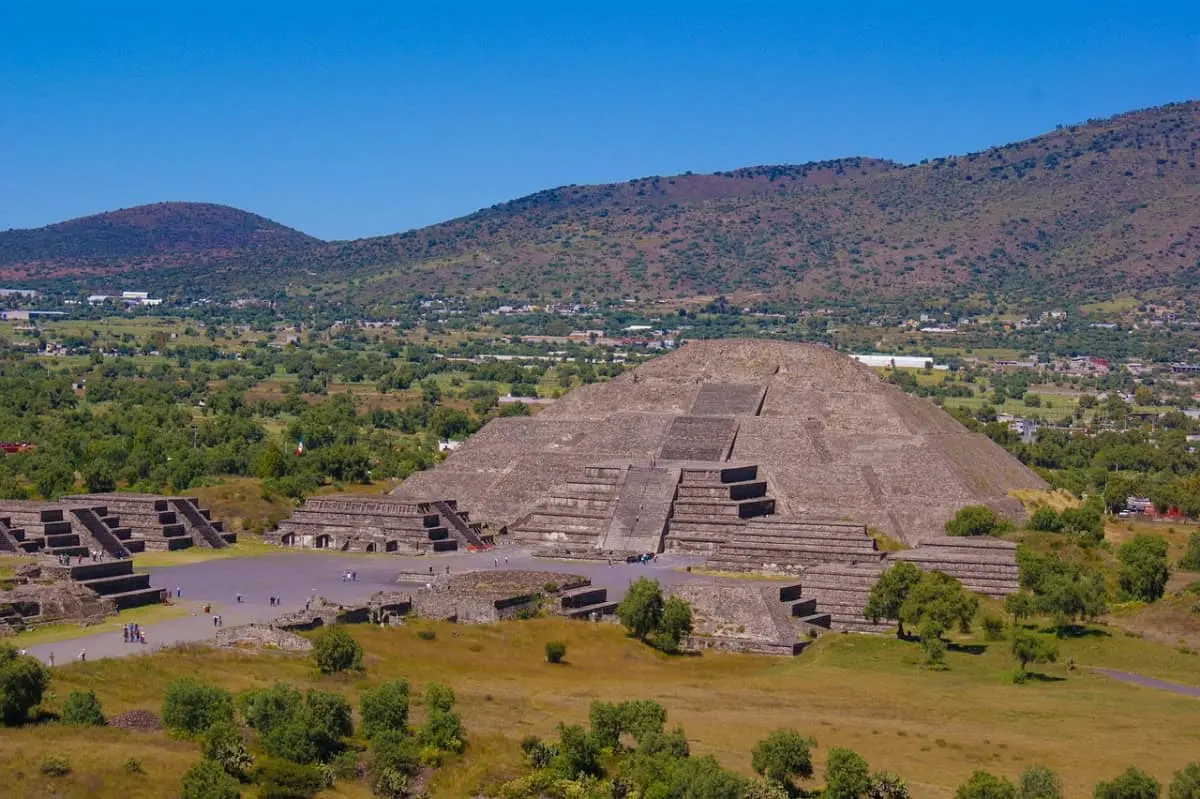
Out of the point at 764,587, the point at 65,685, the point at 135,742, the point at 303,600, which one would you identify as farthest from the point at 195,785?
the point at 764,587

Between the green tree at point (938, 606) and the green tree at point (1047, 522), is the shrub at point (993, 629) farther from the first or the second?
the green tree at point (1047, 522)

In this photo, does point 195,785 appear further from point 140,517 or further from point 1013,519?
point 1013,519

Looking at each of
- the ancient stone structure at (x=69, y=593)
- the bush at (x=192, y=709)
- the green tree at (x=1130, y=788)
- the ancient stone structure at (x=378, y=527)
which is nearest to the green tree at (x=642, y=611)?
the ancient stone structure at (x=69, y=593)

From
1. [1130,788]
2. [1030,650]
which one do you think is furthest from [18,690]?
[1030,650]

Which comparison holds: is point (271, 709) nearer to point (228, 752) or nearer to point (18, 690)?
point (228, 752)

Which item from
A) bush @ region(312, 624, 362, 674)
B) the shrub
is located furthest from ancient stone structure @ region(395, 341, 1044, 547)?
bush @ region(312, 624, 362, 674)

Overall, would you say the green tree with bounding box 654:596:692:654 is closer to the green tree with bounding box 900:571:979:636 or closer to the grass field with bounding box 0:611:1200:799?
the grass field with bounding box 0:611:1200:799
